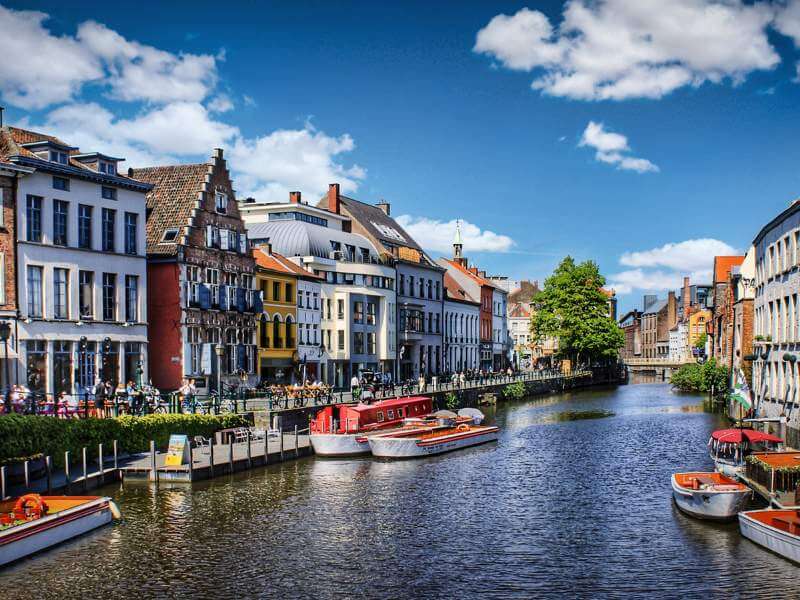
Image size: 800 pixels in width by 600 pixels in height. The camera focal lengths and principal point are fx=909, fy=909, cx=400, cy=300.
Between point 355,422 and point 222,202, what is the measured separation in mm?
18958

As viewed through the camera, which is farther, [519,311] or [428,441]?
[519,311]

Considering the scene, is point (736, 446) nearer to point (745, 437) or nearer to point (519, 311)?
point (745, 437)

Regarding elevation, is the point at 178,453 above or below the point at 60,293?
below

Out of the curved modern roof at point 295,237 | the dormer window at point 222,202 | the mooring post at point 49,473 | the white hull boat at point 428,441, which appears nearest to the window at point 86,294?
the dormer window at point 222,202

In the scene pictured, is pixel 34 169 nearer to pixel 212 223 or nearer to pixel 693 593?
pixel 212 223

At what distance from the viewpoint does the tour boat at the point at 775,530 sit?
21.9 metres

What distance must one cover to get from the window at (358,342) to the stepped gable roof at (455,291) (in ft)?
83.5

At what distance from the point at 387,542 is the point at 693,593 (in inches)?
336

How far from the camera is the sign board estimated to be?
112 feet

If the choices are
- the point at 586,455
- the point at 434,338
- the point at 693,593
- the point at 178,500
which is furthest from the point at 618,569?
the point at 434,338

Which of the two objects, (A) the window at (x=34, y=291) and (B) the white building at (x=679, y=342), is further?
(B) the white building at (x=679, y=342)

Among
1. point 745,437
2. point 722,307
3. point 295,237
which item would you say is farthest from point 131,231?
point 722,307

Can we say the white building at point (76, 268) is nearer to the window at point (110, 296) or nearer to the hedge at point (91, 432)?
the window at point (110, 296)

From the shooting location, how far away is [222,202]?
57.4 meters
